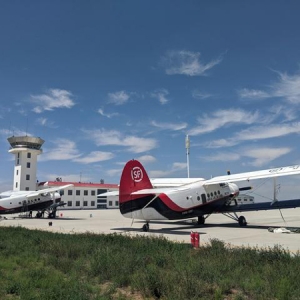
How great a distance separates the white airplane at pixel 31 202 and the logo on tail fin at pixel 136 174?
69.3 feet

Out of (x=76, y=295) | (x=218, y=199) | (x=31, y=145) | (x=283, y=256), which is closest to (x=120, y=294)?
(x=76, y=295)

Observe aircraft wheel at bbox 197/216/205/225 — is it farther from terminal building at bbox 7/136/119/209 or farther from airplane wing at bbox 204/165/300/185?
terminal building at bbox 7/136/119/209

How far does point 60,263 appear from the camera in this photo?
10.2m

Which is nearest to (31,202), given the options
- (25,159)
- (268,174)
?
(268,174)

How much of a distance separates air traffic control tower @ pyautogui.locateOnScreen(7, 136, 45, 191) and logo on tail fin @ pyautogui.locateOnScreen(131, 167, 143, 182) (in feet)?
212

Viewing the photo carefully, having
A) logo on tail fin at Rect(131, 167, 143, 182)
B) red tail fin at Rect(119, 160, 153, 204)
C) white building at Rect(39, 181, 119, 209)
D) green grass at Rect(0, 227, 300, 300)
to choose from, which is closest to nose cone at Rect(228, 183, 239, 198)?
red tail fin at Rect(119, 160, 153, 204)

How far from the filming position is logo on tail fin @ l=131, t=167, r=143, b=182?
22.0 m

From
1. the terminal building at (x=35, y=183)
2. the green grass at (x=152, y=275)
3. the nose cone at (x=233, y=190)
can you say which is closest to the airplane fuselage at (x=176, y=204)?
the nose cone at (x=233, y=190)

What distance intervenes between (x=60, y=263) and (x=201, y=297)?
5181 millimetres

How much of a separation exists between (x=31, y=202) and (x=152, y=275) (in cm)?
3752

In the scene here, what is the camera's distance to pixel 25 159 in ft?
271

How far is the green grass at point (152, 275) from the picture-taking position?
22.7 feet

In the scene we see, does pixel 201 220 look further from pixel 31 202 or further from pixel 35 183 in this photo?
pixel 35 183

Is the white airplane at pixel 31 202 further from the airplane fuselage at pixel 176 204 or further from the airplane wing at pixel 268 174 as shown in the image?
the airplane wing at pixel 268 174
